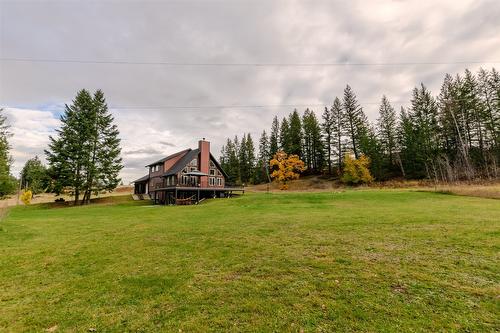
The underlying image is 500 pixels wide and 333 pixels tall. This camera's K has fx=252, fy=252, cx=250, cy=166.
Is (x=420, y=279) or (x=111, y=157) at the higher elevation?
(x=111, y=157)

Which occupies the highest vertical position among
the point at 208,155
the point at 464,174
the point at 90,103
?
the point at 90,103

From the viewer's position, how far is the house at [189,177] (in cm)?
3622

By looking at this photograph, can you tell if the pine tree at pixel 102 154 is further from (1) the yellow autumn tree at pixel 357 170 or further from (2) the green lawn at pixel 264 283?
(1) the yellow autumn tree at pixel 357 170

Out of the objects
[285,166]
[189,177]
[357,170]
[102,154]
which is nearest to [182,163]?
[189,177]

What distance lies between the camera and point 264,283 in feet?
16.1

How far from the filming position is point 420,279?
4.74 metres

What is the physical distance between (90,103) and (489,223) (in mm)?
44414

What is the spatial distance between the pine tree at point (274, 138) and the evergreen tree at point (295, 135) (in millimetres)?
5494

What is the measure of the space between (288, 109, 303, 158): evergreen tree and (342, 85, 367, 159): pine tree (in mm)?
11134

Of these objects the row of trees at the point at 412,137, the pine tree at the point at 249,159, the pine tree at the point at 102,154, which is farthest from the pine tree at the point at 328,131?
the pine tree at the point at 102,154

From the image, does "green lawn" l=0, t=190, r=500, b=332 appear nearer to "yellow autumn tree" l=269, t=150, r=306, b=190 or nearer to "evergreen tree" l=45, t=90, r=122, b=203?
"evergreen tree" l=45, t=90, r=122, b=203

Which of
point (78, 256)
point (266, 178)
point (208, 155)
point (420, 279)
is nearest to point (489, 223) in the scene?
point (420, 279)

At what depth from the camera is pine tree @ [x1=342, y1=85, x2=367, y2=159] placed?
5319cm

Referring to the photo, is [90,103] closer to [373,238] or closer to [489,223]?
[373,238]
